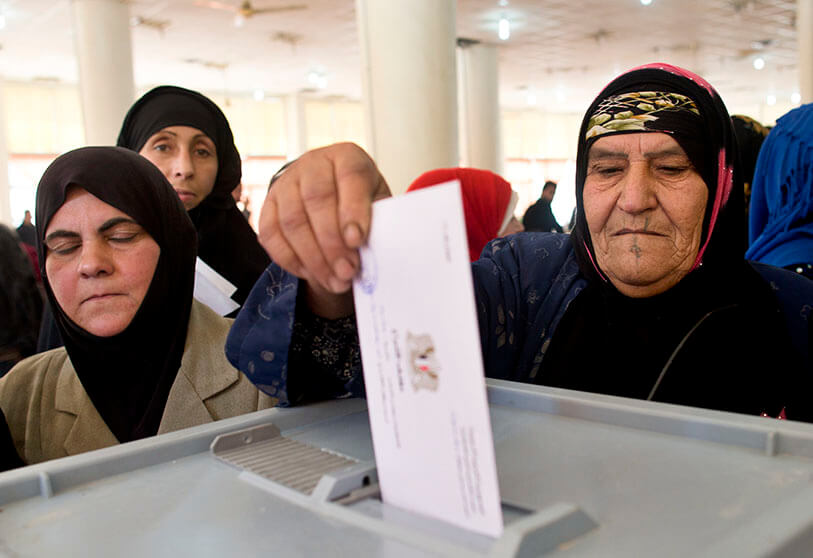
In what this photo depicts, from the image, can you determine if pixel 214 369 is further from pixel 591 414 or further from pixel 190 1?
pixel 190 1

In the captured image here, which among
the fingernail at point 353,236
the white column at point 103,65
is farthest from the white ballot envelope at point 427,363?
the white column at point 103,65

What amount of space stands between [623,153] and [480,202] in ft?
5.73

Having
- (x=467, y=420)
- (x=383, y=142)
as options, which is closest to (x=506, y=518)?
(x=467, y=420)

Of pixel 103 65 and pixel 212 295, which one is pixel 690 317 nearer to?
pixel 212 295

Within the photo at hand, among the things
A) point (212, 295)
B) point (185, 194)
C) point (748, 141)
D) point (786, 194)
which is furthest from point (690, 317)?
point (748, 141)

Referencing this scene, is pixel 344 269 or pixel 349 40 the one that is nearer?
pixel 344 269

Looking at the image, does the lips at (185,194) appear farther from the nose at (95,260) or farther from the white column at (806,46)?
the white column at (806,46)

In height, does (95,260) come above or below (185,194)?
below

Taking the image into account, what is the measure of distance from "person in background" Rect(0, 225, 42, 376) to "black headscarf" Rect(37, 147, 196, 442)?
112 centimetres

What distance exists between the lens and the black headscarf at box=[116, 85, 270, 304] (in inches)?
90.1

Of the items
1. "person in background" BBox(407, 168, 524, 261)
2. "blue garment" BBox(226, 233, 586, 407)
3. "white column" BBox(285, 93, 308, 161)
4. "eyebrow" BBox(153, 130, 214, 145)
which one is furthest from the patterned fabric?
"white column" BBox(285, 93, 308, 161)

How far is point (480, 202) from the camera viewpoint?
9.86 ft

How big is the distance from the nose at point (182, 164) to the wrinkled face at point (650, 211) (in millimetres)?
1431

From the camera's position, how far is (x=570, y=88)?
1662 centimetres
